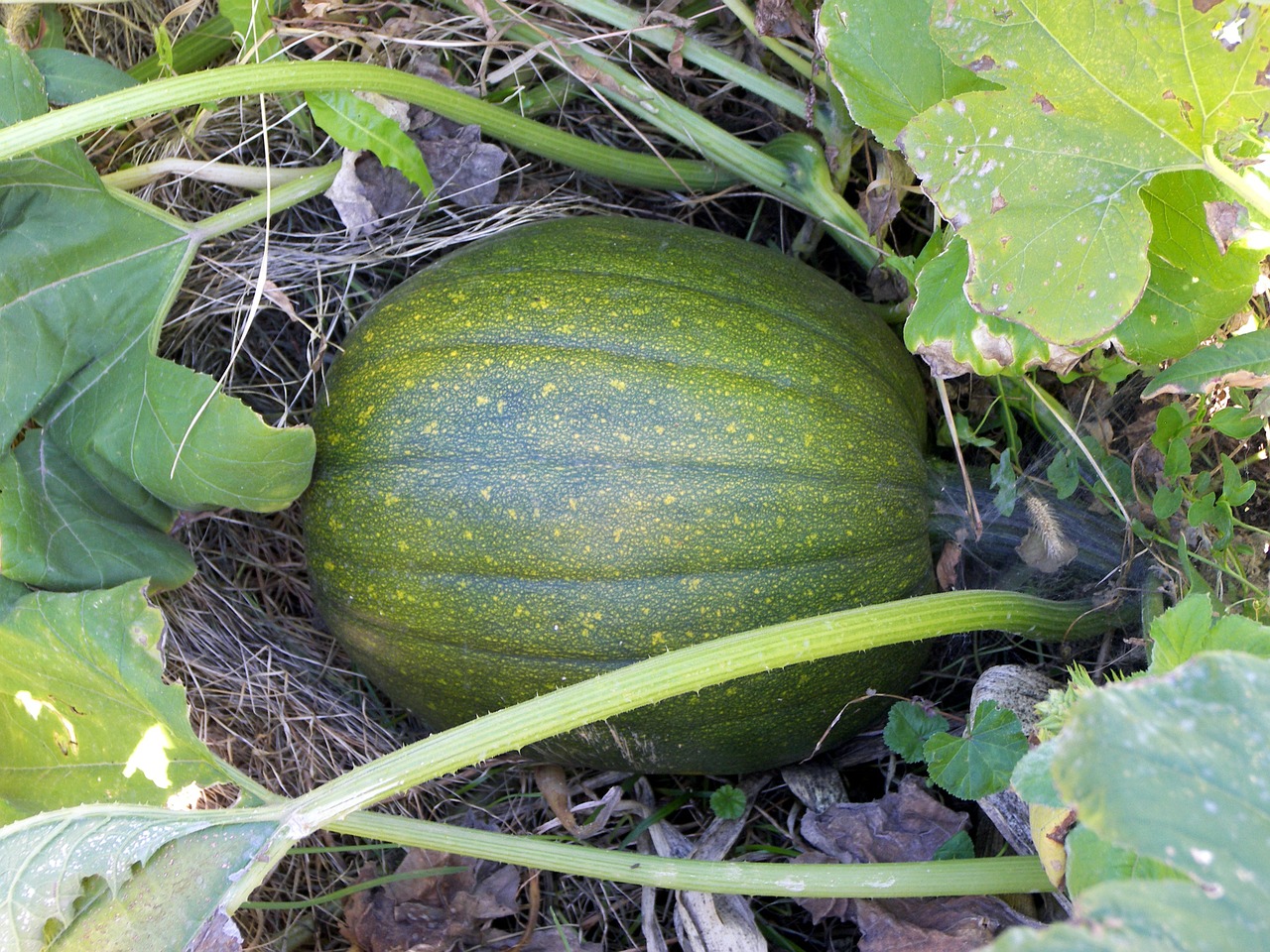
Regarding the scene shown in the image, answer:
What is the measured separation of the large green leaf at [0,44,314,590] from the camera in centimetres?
197

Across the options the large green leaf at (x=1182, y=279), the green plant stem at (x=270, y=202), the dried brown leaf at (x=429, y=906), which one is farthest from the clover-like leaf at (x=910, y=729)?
the green plant stem at (x=270, y=202)

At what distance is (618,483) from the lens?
6.16ft

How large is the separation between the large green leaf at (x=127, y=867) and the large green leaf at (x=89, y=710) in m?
Result: 0.17

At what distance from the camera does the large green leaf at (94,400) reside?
1972mm

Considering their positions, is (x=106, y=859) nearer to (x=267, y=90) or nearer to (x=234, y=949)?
(x=234, y=949)

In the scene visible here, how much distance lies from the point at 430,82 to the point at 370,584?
3.29 ft

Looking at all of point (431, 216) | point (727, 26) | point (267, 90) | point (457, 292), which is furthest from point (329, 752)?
point (727, 26)

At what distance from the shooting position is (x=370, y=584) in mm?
2049

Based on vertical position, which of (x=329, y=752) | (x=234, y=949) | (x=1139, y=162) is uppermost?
(x=1139, y=162)

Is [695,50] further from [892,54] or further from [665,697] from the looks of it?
[665,697]

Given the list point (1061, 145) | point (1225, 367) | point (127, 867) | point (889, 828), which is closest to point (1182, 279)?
point (1225, 367)

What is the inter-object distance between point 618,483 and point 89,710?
105cm

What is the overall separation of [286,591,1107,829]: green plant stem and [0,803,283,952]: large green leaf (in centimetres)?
13

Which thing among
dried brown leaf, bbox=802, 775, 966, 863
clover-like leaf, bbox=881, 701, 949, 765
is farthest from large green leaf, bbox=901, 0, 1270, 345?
dried brown leaf, bbox=802, 775, 966, 863
